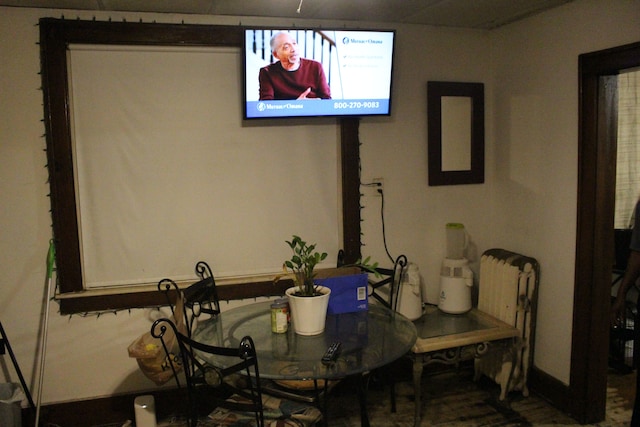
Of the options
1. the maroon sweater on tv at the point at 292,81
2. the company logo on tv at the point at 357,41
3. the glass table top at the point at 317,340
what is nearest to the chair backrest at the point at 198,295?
the glass table top at the point at 317,340

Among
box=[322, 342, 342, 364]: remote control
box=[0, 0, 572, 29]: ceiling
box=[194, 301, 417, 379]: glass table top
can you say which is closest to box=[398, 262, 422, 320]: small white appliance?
box=[194, 301, 417, 379]: glass table top

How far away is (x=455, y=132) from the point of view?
11.0ft

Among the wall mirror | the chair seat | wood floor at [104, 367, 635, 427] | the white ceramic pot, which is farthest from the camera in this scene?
the wall mirror

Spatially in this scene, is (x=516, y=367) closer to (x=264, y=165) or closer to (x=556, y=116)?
(x=556, y=116)

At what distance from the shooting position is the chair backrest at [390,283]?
10.4 ft

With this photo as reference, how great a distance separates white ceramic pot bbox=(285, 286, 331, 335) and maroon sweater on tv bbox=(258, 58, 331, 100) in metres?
1.21

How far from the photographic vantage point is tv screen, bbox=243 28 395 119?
280 cm

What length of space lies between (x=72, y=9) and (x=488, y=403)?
3.34m

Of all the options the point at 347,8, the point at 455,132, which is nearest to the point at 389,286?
the point at 455,132

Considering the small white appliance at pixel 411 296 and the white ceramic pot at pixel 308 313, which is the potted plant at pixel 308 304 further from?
the small white appliance at pixel 411 296

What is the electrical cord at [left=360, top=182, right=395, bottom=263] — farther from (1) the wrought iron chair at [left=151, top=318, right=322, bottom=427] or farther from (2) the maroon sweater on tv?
(1) the wrought iron chair at [left=151, top=318, right=322, bottom=427]

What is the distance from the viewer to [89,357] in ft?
9.46

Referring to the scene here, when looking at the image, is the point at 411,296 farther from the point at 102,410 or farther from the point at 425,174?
the point at 102,410

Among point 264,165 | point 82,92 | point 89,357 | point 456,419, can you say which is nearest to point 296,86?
point 264,165
